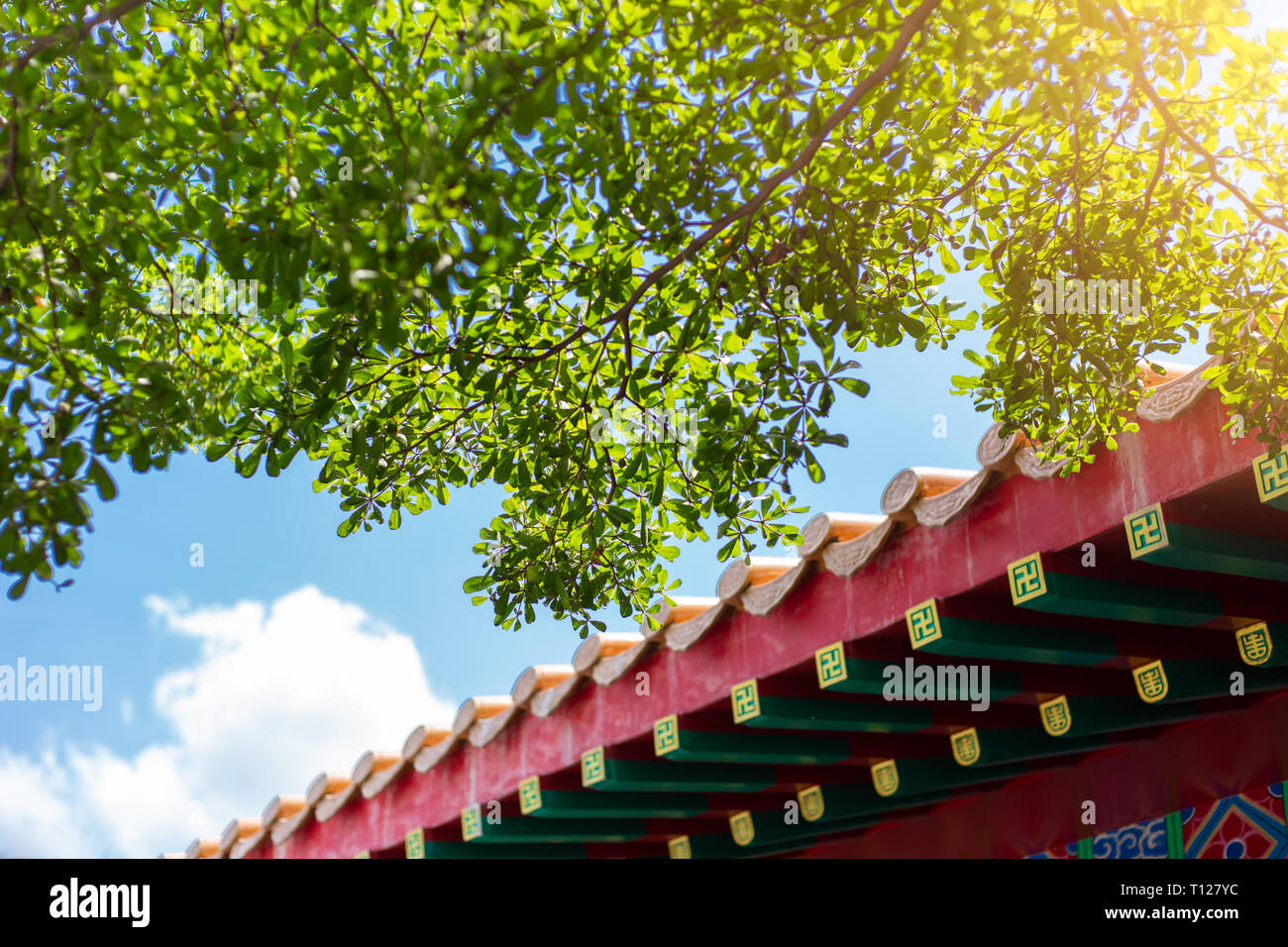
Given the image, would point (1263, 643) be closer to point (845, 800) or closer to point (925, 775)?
point (925, 775)

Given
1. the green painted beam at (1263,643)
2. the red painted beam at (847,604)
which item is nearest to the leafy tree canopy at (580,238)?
the red painted beam at (847,604)

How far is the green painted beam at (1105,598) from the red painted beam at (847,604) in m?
0.14

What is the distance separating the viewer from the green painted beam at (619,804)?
306 inches

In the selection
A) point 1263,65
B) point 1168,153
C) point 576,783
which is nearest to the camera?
point 1263,65

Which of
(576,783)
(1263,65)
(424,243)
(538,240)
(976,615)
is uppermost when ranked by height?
(1263,65)

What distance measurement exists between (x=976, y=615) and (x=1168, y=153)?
2225 millimetres

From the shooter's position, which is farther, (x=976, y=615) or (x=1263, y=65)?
(x=976, y=615)

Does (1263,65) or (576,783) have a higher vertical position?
(1263,65)

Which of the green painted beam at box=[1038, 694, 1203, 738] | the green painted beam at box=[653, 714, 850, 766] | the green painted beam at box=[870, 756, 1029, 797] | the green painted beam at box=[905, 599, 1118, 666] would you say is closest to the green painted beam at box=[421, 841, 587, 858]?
the green painted beam at box=[653, 714, 850, 766]

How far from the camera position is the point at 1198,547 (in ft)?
15.3

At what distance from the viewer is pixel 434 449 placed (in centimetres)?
470

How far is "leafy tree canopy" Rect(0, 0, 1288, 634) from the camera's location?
2980mm

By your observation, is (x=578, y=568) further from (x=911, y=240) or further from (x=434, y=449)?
(x=911, y=240)
